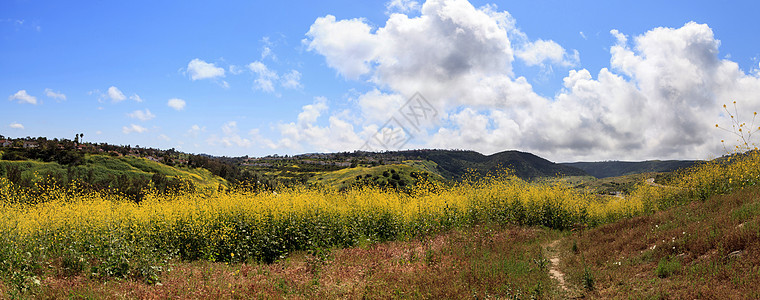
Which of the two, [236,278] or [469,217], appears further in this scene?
[469,217]

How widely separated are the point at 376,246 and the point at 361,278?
331cm

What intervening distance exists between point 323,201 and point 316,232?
221cm

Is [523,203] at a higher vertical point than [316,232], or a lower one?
higher

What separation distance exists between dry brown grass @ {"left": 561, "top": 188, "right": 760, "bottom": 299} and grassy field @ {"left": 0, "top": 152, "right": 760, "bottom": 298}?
0.05 meters

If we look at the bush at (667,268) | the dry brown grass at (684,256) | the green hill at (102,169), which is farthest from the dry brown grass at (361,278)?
the green hill at (102,169)

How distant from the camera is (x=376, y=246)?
1352cm

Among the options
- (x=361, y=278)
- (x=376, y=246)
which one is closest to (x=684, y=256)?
(x=361, y=278)

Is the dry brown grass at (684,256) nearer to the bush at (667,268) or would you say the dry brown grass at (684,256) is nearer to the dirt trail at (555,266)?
the bush at (667,268)

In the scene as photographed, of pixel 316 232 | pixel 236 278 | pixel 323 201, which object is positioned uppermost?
pixel 323 201

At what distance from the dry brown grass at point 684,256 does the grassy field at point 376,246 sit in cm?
5

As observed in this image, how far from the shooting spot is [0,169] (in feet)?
222

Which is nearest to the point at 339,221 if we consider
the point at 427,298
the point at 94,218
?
the point at 427,298

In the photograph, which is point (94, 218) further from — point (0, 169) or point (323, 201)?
point (0, 169)

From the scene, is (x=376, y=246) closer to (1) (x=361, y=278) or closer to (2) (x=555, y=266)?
(1) (x=361, y=278)
